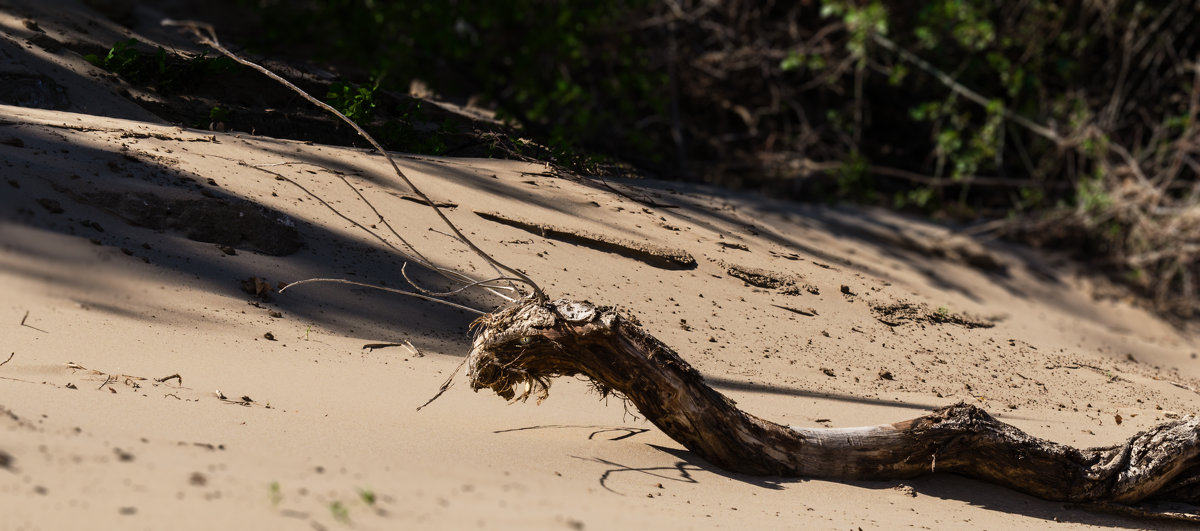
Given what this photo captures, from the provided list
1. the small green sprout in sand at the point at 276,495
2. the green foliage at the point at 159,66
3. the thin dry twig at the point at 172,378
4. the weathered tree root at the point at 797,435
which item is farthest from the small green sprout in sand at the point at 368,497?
the green foliage at the point at 159,66

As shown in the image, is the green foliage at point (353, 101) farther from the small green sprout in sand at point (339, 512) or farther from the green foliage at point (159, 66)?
the small green sprout in sand at point (339, 512)

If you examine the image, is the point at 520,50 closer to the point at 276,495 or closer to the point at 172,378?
the point at 172,378

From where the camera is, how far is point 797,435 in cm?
288

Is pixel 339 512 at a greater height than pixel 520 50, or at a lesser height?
lesser

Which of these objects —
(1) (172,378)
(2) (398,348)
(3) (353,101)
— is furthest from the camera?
(3) (353,101)

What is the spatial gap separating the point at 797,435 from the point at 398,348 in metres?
1.52

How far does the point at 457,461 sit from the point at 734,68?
23.4ft

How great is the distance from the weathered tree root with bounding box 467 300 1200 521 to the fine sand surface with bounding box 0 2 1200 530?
8cm

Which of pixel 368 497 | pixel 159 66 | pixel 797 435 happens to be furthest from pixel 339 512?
pixel 159 66

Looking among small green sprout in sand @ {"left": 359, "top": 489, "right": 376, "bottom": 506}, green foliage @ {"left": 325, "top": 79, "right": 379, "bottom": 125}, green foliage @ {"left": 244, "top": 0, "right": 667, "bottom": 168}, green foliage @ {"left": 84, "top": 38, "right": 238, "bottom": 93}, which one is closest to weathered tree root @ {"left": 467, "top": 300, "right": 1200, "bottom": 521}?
small green sprout in sand @ {"left": 359, "top": 489, "right": 376, "bottom": 506}

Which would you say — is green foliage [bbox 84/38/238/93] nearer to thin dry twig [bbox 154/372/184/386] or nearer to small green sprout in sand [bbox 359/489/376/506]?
thin dry twig [bbox 154/372/184/386]

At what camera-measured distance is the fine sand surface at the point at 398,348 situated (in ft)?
6.74

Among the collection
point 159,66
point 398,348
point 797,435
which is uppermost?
point 159,66

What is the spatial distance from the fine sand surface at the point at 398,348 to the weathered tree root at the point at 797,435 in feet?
0.26
